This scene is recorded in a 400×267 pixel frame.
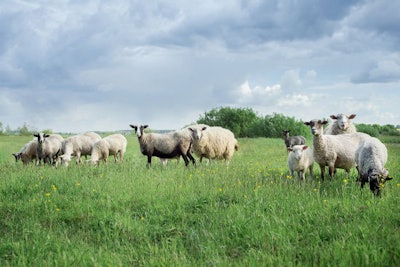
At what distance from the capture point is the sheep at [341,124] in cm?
1708

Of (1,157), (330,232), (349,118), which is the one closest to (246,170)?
(349,118)

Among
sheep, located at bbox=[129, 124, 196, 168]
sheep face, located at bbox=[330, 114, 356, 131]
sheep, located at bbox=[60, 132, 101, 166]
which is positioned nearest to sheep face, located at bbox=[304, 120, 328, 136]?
sheep face, located at bbox=[330, 114, 356, 131]

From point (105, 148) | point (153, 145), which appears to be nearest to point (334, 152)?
point (153, 145)

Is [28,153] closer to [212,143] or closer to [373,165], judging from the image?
[212,143]

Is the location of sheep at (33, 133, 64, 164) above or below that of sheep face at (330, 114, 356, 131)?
below

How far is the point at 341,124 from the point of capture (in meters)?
17.0

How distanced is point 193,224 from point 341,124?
32.5ft

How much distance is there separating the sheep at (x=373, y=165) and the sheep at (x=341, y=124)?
480cm

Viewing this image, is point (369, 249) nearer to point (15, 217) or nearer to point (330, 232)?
point (330, 232)

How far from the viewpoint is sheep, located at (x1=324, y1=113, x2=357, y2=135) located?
17078 mm

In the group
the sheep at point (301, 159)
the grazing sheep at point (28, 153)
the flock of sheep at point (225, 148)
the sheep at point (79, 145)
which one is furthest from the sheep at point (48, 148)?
the sheep at point (301, 159)

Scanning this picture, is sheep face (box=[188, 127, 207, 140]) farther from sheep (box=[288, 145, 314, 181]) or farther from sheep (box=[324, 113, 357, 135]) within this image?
sheep (box=[288, 145, 314, 181])

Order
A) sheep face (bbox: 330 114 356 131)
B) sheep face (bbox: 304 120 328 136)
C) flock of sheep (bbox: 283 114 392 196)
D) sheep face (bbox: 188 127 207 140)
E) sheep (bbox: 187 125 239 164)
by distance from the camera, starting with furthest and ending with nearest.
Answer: sheep (bbox: 187 125 239 164) → sheep face (bbox: 188 127 207 140) → sheep face (bbox: 330 114 356 131) → sheep face (bbox: 304 120 328 136) → flock of sheep (bbox: 283 114 392 196)

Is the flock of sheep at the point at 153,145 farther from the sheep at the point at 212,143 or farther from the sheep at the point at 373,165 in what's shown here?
the sheep at the point at 373,165
